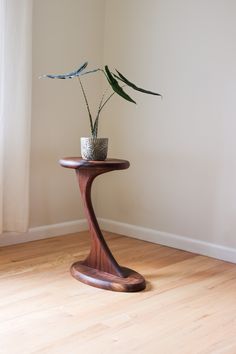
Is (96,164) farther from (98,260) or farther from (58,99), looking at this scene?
(58,99)

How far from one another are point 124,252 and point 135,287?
0.72 meters

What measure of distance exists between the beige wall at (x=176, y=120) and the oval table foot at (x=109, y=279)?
32.1 inches

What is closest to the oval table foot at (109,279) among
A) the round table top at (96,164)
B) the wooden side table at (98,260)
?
the wooden side table at (98,260)

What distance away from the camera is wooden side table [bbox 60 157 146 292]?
7.59 feet

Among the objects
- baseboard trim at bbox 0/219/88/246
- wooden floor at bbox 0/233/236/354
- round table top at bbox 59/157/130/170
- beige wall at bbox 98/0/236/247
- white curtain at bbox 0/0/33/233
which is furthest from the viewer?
baseboard trim at bbox 0/219/88/246

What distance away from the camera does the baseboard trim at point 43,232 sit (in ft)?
10.00

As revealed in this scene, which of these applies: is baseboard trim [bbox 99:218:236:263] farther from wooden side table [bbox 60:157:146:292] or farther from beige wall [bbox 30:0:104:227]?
wooden side table [bbox 60:157:146:292]

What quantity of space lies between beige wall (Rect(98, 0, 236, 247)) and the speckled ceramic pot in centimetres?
90

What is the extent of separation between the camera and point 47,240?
323 cm

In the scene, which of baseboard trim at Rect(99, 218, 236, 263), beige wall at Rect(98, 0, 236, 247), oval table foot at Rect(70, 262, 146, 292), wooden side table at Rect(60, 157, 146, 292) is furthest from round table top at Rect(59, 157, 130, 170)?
baseboard trim at Rect(99, 218, 236, 263)

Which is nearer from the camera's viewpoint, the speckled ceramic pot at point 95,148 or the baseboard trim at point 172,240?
the speckled ceramic pot at point 95,148

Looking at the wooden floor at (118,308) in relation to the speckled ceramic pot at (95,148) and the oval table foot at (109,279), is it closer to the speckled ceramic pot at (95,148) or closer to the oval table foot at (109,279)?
the oval table foot at (109,279)

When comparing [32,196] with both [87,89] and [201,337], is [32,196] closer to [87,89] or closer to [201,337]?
[87,89]

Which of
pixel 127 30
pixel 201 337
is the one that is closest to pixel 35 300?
pixel 201 337
